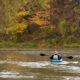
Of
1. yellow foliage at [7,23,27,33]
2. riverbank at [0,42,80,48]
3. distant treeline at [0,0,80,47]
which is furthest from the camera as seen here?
yellow foliage at [7,23,27,33]

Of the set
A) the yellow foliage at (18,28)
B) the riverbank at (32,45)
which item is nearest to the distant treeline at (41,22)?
the yellow foliage at (18,28)

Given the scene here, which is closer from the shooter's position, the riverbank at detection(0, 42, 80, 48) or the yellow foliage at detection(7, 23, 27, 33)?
the riverbank at detection(0, 42, 80, 48)

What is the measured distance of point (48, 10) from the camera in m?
54.1

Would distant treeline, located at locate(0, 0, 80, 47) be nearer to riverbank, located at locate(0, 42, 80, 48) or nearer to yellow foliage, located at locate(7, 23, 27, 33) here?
yellow foliage, located at locate(7, 23, 27, 33)

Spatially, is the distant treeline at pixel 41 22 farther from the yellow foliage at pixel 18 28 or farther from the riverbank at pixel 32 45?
the riverbank at pixel 32 45

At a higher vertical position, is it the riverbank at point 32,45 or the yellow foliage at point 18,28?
the yellow foliage at point 18,28

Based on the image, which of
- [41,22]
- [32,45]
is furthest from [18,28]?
[32,45]

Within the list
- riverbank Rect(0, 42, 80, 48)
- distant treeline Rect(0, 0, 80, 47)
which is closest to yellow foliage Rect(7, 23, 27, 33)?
distant treeline Rect(0, 0, 80, 47)

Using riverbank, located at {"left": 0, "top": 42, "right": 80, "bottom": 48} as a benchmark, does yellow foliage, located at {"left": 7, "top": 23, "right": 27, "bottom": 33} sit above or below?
above

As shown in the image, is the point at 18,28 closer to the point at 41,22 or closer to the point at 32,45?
the point at 41,22

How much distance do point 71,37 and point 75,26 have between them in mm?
2066

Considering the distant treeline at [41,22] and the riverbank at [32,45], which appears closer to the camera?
the riverbank at [32,45]

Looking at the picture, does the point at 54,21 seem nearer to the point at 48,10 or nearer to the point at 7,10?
the point at 48,10

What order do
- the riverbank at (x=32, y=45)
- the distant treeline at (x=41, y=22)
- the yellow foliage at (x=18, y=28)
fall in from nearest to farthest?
the riverbank at (x=32, y=45), the distant treeline at (x=41, y=22), the yellow foliage at (x=18, y=28)
